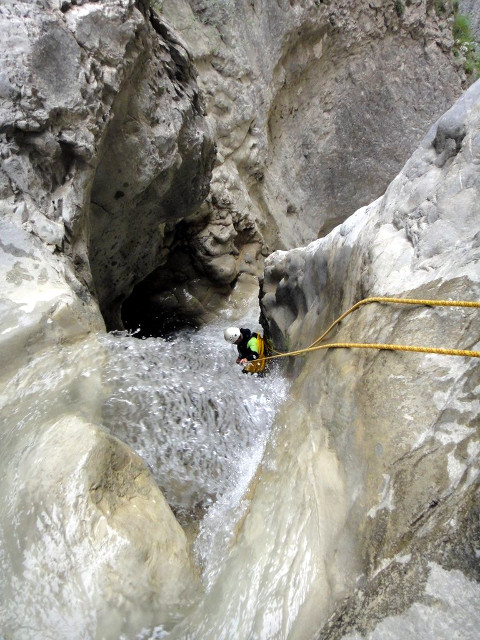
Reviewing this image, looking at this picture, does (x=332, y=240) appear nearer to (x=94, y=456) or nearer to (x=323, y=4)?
(x=94, y=456)

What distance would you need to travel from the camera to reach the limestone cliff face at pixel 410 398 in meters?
1.37

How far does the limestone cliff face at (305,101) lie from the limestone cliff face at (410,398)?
541cm

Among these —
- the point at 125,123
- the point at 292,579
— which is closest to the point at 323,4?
the point at 125,123

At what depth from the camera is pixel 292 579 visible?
68.2 inches

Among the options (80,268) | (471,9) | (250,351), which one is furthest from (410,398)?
(471,9)

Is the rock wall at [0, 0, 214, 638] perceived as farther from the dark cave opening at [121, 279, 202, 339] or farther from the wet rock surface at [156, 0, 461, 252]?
the wet rock surface at [156, 0, 461, 252]

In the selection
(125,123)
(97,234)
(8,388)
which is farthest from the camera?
(97,234)

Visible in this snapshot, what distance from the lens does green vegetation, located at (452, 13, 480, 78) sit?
10.5 meters

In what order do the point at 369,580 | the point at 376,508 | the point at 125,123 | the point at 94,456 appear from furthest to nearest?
1. the point at 125,123
2. the point at 94,456
3. the point at 376,508
4. the point at 369,580

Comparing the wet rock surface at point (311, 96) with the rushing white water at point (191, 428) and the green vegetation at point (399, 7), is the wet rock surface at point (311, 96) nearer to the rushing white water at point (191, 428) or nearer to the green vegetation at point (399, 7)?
the green vegetation at point (399, 7)

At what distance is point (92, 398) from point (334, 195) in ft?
28.3

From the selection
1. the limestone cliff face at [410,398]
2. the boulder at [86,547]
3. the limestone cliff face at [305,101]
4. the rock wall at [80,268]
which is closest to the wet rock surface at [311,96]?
the limestone cliff face at [305,101]

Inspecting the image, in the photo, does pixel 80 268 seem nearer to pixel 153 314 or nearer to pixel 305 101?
pixel 153 314

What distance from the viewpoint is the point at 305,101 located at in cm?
928
